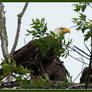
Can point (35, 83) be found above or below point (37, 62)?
below

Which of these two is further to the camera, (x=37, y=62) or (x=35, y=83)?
(x=37, y=62)

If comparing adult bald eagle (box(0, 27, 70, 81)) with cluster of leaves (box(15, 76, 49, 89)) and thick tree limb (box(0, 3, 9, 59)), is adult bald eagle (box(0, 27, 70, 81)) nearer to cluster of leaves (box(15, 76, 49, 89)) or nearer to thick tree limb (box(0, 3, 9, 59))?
thick tree limb (box(0, 3, 9, 59))

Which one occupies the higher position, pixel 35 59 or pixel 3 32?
pixel 3 32

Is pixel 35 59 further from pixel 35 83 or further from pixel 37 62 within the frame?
pixel 35 83

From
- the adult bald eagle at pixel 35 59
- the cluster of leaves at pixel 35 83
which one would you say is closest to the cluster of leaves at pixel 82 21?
the cluster of leaves at pixel 35 83

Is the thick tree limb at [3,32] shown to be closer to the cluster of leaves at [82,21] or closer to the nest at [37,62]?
the nest at [37,62]

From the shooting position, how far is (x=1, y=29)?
5.11 meters

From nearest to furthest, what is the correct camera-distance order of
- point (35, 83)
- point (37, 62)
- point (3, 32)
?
1. point (35, 83)
2. point (37, 62)
3. point (3, 32)

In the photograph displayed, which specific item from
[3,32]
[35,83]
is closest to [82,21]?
[35,83]

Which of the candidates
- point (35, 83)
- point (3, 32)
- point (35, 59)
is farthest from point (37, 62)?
point (35, 83)

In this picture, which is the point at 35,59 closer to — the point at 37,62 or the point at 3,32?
the point at 37,62

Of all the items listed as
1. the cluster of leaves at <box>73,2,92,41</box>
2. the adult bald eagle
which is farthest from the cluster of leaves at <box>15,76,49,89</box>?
the adult bald eagle

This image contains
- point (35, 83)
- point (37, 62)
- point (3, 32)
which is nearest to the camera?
point (35, 83)

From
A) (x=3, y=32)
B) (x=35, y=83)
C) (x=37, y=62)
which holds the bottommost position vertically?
(x=35, y=83)
